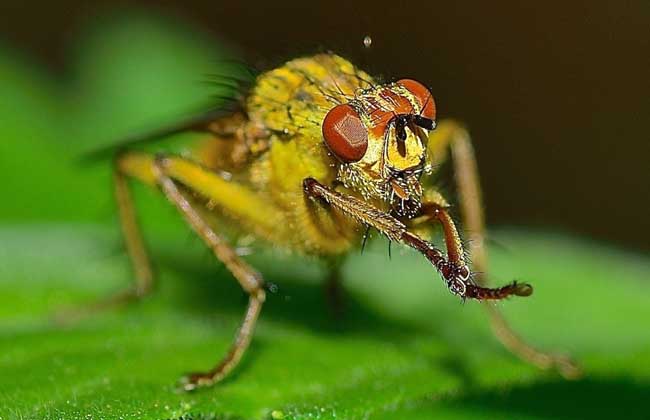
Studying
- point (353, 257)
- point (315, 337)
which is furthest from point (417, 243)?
point (353, 257)

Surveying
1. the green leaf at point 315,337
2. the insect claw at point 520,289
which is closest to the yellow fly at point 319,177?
the insect claw at point 520,289

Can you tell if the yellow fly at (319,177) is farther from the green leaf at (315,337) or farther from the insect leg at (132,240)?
the green leaf at (315,337)

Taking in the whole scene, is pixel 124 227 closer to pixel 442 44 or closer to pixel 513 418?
pixel 513 418

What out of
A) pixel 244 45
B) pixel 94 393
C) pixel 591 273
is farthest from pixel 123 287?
pixel 244 45

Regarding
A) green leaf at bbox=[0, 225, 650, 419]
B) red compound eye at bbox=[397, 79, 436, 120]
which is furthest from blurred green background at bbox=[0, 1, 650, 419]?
red compound eye at bbox=[397, 79, 436, 120]

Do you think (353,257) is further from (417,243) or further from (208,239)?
(417,243)

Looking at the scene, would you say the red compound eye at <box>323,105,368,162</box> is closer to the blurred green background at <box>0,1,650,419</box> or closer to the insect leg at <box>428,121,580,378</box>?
the blurred green background at <box>0,1,650,419</box>
